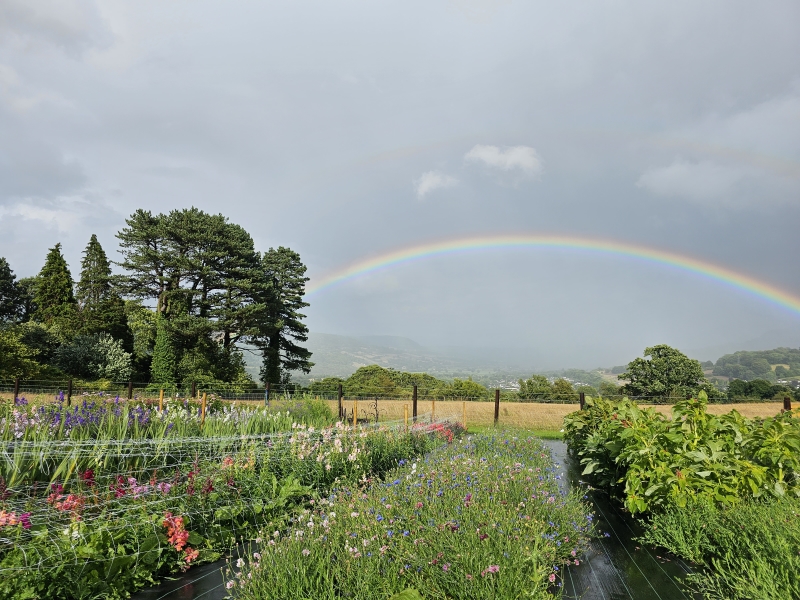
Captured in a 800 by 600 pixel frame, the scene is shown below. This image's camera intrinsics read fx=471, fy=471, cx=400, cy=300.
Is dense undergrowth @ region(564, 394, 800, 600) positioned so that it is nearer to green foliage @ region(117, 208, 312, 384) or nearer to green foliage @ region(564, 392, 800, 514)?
green foliage @ region(564, 392, 800, 514)

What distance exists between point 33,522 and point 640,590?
376 cm

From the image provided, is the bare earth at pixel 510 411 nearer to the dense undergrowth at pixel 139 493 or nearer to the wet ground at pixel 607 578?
the dense undergrowth at pixel 139 493

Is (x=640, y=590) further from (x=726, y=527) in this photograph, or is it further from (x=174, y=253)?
(x=174, y=253)

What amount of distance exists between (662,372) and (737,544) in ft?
142

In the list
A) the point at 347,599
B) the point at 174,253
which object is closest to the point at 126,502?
the point at 347,599

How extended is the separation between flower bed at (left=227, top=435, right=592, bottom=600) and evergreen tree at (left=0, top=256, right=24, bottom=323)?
46637mm

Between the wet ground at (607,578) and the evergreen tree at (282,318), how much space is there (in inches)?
1022

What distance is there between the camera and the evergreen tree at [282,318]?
3003 centimetres

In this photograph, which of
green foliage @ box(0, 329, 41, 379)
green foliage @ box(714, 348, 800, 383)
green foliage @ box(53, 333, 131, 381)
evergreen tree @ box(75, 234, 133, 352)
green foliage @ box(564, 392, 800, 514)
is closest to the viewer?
green foliage @ box(564, 392, 800, 514)

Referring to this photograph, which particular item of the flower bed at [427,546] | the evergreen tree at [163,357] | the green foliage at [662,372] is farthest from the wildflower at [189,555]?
the green foliage at [662,372]

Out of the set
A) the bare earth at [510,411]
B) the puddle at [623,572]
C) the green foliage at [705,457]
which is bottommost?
the bare earth at [510,411]

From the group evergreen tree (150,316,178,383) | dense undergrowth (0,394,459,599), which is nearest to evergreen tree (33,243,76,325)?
evergreen tree (150,316,178,383)

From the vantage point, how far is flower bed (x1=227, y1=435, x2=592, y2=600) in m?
2.24

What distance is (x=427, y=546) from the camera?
252cm
